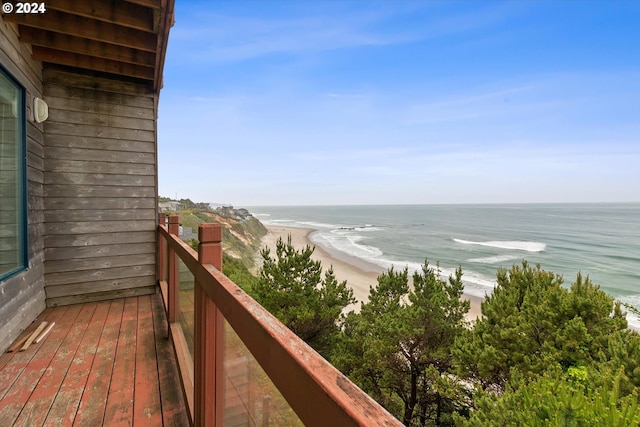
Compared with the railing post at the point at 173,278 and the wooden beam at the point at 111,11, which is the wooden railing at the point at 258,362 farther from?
the wooden beam at the point at 111,11

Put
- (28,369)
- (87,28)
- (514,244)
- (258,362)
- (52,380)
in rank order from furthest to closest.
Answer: (514,244)
(87,28)
(28,369)
(52,380)
(258,362)

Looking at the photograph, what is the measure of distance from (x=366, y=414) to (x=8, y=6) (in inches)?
145

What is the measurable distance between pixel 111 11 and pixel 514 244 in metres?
32.0

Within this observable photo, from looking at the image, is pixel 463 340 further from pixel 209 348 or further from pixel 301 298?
pixel 209 348

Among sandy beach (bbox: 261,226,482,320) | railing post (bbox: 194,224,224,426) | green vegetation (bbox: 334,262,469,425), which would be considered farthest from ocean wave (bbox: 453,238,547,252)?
railing post (bbox: 194,224,224,426)

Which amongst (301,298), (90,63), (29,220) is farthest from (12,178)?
(301,298)

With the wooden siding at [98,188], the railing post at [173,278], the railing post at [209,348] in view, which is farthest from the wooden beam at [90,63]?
the railing post at [209,348]

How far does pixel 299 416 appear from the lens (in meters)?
0.51

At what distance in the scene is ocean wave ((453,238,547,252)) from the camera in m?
24.8

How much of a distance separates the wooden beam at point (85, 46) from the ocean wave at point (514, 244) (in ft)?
90.5

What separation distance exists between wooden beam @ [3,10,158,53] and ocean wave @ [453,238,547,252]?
2771 cm

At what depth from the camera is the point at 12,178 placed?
260 cm

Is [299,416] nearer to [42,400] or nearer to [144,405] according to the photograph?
[144,405]

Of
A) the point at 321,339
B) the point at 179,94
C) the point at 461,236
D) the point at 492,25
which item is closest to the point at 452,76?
the point at 492,25
